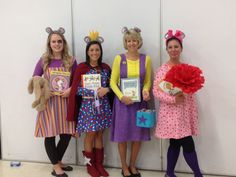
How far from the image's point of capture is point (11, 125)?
347cm

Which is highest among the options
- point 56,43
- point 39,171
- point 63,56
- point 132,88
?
point 56,43

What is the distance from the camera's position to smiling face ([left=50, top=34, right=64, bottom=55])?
292 centimetres

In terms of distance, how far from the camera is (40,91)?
113 inches

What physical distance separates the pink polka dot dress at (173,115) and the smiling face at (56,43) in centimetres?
95

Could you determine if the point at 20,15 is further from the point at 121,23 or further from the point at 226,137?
the point at 226,137

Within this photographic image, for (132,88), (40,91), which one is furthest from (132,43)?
(40,91)

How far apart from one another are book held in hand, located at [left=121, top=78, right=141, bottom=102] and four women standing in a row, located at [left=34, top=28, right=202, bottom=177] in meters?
0.04

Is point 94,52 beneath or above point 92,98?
above

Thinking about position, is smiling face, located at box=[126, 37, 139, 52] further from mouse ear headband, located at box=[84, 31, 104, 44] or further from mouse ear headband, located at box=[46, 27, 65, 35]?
mouse ear headband, located at box=[46, 27, 65, 35]

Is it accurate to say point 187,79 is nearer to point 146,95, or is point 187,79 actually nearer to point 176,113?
point 176,113

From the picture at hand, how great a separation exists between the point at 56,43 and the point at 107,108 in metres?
0.77

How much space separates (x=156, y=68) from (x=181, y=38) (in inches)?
16.9

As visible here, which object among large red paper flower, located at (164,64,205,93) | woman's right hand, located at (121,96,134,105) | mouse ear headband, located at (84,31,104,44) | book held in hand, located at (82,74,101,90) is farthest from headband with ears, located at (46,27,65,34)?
large red paper flower, located at (164,64,205,93)

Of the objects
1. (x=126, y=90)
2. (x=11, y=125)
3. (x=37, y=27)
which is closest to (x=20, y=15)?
(x=37, y=27)
